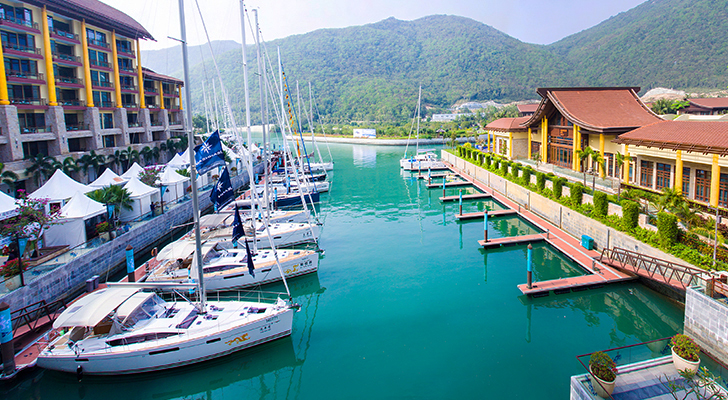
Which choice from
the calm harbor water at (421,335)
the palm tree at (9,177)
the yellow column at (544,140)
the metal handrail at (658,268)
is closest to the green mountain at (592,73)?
the palm tree at (9,177)

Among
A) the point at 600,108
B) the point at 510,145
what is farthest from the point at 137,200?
the point at 510,145

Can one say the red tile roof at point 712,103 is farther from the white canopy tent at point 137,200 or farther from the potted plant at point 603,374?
the white canopy tent at point 137,200

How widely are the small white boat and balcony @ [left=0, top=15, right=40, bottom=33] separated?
3278cm

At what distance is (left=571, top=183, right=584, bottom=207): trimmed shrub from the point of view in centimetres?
2870

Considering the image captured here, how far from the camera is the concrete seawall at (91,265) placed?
62.4ft

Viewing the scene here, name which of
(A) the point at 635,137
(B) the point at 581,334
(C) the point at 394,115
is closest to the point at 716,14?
(C) the point at 394,115

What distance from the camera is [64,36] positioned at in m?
42.3

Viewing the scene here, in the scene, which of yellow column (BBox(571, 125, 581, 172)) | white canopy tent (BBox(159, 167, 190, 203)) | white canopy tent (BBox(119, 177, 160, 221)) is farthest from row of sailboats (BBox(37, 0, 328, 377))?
yellow column (BBox(571, 125, 581, 172))

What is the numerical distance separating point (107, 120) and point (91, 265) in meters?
32.3

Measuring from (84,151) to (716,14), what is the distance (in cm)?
17752

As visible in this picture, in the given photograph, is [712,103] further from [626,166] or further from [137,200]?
[137,200]

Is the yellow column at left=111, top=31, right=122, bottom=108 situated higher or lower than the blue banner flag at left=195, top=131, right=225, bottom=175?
higher

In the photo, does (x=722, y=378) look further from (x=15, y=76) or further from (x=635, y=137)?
(x=15, y=76)

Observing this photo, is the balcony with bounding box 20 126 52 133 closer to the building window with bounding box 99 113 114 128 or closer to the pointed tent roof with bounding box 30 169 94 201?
the building window with bounding box 99 113 114 128
